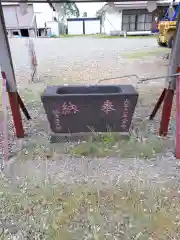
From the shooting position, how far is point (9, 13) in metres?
21.8

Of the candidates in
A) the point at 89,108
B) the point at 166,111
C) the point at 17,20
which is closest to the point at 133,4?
the point at 17,20

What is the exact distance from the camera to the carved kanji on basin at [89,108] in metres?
2.89

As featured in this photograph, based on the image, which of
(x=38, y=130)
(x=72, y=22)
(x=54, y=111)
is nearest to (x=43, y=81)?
(x=38, y=130)

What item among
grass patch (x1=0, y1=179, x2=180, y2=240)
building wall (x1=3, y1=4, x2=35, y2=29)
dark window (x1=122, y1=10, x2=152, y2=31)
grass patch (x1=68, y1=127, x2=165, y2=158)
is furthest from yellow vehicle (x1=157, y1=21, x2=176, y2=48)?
building wall (x1=3, y1=4, x2=35, y2=29)

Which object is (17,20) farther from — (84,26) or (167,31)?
(167,31)

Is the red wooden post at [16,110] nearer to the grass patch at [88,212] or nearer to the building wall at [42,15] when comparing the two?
the grass patch at [88,212]

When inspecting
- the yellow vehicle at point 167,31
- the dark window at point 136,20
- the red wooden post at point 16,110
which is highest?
the red wooden post at point 16,110

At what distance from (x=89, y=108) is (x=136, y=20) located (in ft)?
69.2

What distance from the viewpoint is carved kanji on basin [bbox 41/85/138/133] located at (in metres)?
2.89

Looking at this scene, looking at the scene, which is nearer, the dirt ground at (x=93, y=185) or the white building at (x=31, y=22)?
the dirt ground at (x=93, y=185)

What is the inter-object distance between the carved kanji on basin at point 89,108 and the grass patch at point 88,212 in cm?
95

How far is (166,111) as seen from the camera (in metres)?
A: 3.14

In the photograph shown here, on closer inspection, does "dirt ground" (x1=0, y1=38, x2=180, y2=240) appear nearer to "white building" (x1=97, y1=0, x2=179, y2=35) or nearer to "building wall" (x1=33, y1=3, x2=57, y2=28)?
"white building" (x1=97, y1=0, x2=179, y2=35)

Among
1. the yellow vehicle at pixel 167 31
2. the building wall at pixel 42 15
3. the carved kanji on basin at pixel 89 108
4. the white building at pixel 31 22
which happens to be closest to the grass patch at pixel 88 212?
the carved kanji on basin at pixel 89 108
